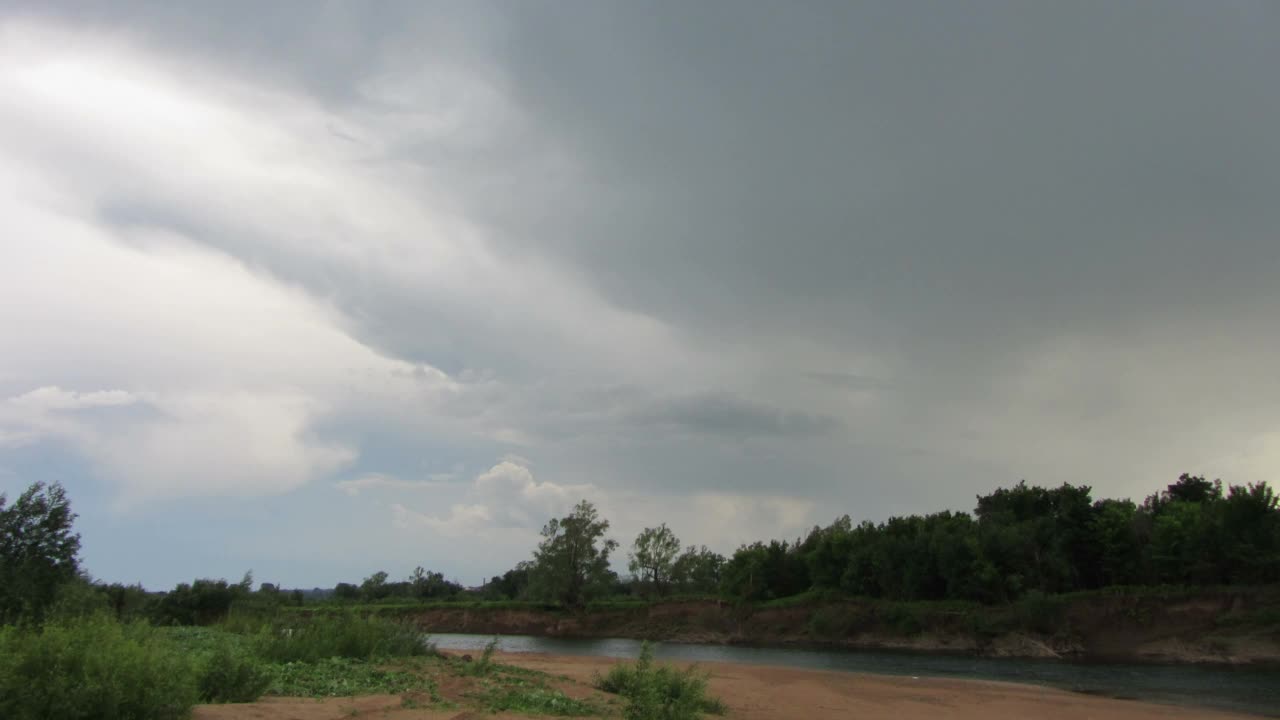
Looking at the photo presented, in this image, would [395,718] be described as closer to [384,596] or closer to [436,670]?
[436,670]

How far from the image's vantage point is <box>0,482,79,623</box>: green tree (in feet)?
83.4

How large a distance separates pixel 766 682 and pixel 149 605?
41762 millimetres

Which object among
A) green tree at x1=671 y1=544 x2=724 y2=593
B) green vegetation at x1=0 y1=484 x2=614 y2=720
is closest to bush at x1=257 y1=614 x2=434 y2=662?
green vegetation at x1=0 y1=484 x2=614 y2=720

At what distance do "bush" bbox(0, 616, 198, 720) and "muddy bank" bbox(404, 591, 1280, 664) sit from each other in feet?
122

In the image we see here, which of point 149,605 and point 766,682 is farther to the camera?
point 149,605

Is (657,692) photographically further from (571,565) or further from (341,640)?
(571,565)

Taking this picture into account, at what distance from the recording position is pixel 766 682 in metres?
32.8

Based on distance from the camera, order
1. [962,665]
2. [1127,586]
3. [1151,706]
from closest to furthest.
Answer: [1151,706], [962,665], [1127,586]

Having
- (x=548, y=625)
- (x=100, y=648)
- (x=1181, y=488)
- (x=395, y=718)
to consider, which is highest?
(x=1181, y=488)

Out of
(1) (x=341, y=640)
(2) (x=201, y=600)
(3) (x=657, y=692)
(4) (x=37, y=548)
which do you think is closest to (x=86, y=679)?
(3) (x=657, y=692)

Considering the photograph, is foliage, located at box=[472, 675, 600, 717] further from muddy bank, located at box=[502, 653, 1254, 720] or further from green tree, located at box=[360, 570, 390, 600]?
green tree, located at box=[360, 570, 390, 600]

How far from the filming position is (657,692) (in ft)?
56.2

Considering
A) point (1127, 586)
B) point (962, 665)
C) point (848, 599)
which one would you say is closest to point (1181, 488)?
point (1127, 586)

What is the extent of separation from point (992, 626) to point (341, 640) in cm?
6497
